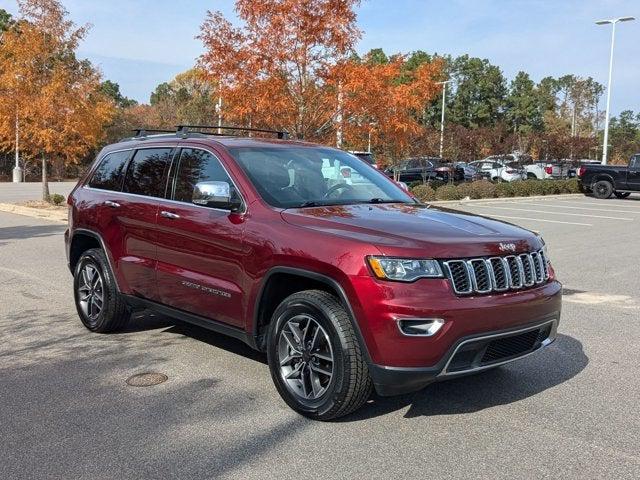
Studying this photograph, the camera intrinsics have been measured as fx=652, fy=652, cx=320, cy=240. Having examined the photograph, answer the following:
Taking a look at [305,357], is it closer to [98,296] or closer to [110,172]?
[98,296]

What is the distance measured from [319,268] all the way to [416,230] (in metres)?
0.62

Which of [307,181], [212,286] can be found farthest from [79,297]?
[307,181]

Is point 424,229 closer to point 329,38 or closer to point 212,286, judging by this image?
point 212,286

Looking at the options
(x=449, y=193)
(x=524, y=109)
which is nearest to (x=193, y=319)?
(x=449, y=193)

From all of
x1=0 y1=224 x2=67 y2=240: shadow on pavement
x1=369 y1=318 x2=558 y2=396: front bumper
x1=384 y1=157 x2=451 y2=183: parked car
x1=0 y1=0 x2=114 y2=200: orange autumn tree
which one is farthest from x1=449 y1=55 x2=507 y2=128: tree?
x1=369 y1=318 x2=558 y2=396: front bumper

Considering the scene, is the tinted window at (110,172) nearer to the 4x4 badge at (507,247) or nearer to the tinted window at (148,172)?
the tinted window at (148,172)

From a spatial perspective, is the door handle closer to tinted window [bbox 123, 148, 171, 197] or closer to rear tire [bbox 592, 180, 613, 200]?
tinted window [bbox 123, 148, 171, 197]

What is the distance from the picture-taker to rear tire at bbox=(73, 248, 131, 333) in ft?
18.9

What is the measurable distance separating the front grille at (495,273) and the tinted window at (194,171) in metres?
1.90

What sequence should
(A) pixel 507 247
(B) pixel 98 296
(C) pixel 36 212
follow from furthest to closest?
(C) pixel 36 212 → (B) pixel 98 296 → (A) pixel 507 247

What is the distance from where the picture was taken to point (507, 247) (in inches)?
157

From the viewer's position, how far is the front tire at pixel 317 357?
376 centimetres

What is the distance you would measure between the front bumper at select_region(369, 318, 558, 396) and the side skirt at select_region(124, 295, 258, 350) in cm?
113

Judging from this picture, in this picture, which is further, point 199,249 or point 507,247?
point 199,249
